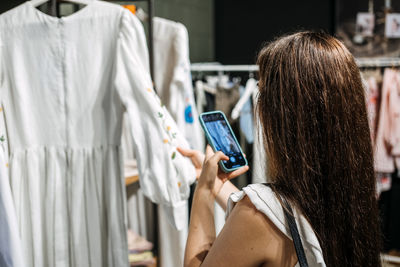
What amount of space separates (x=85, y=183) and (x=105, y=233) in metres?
0.17

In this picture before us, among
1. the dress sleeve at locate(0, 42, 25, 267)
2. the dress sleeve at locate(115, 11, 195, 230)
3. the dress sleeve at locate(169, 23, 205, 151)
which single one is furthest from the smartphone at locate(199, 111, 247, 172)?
the dress sleeve at locate(169, 23, 205, 151)

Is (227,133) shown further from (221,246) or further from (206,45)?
(206,45)

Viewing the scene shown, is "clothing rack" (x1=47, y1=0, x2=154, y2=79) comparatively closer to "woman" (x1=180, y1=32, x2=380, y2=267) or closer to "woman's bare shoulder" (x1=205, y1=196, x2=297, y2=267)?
"woman" (x1=180, y1=32, x2=380, y2=267)

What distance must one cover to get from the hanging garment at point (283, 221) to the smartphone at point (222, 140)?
29 centimetres

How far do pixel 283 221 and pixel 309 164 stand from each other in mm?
123

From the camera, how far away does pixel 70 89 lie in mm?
1208

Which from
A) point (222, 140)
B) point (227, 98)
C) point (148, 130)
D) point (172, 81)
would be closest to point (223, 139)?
point (222, 140)

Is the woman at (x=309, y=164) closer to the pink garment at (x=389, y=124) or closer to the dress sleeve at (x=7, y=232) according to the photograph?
the dress sleeve at (x=7, y=232)

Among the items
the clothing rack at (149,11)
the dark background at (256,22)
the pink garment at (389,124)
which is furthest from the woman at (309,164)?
the dark background at (256,22)

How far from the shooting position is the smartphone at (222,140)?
1.11 meters

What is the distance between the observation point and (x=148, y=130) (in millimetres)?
1212

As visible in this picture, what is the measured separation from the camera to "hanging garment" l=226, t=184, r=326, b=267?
794mm

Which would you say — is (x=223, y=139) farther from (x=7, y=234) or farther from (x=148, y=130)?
(x=7, y=234)

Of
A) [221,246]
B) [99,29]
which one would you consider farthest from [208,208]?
[99,29]
